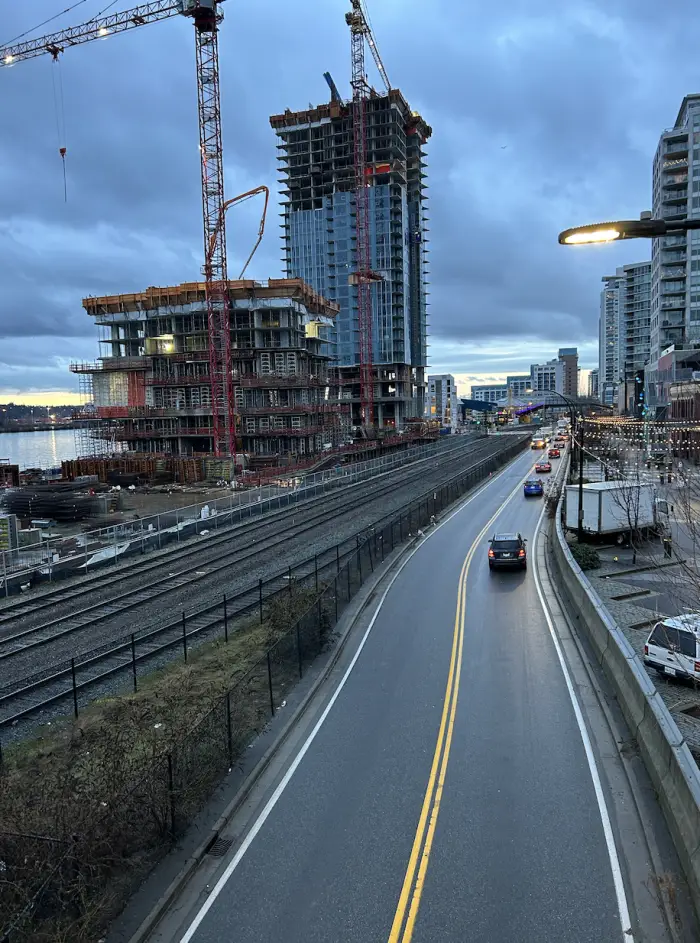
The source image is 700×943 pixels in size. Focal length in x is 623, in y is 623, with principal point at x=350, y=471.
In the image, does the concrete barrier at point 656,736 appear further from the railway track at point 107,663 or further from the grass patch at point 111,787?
the railway track at point 107,663

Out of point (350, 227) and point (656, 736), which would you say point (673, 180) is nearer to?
point (350, 227)

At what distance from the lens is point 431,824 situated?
34.3 ft

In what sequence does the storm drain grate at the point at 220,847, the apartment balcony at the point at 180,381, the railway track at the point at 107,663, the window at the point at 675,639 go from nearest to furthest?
the storm drain grate at the point at 220,847, the window at the point at 675,639, the railway track at the point at 107,663, the apartment balcony at the point at 180,381

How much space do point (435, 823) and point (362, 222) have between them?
149 metres

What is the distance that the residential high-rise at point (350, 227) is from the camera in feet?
519

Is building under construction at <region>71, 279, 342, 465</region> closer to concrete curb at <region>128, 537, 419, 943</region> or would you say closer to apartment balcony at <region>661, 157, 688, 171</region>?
apartment balcony at <region>661, 157, 688, 171</region>

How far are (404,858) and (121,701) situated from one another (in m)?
8.56

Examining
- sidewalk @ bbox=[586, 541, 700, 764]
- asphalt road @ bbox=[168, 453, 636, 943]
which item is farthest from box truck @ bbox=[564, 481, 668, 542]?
asphalt road @ bbox=[168, 453, 636, 943]

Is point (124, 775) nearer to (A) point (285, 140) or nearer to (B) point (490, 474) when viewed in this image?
(B) point (490, 474)

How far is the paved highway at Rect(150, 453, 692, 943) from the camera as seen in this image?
8.47m

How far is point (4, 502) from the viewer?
2040 inches

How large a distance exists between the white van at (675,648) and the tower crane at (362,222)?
5060 inches

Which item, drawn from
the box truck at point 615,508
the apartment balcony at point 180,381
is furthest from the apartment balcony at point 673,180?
the box truck at point 615,508

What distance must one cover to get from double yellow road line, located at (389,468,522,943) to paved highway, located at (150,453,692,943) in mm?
25
